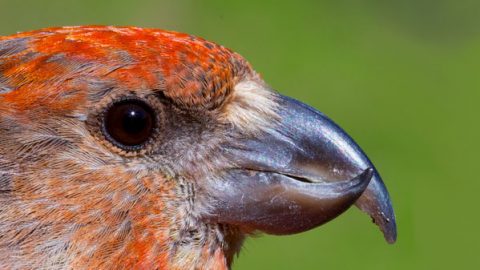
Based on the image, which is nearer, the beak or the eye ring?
the eye ring

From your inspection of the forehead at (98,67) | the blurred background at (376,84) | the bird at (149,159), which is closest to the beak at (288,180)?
the bird at (149,159)

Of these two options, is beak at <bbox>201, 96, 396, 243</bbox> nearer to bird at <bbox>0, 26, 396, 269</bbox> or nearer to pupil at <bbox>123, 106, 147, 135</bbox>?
bird at <bbox>0, 26, 396, 269</bbox>

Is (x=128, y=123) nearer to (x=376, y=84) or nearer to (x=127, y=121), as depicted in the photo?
(x=127, y=121)

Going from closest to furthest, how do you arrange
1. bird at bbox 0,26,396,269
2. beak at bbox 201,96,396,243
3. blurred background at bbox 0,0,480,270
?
bird at bbox 0,26,396,269 < beak at bbox 201,96,396,243 < blurred background at bbox 0,0,480,270

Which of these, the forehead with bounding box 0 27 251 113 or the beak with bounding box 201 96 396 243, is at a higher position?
the forehead with bounding box 0 27 251 113


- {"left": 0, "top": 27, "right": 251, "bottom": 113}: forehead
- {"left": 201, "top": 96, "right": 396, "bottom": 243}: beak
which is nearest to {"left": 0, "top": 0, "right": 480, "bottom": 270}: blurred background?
{"left": 201, "top": 96, "right": 396, "bottom": 243}: beak

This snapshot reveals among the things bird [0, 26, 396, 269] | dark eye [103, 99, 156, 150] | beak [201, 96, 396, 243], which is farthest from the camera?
beak [201, 96, 396, 243]

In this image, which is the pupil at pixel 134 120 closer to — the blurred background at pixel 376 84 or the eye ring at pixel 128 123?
the eye ring at pixel 128 123

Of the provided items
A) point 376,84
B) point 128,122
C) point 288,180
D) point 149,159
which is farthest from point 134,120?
point 376,84

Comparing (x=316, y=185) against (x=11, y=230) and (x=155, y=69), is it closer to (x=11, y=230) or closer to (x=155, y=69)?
(x=155, y=69)
